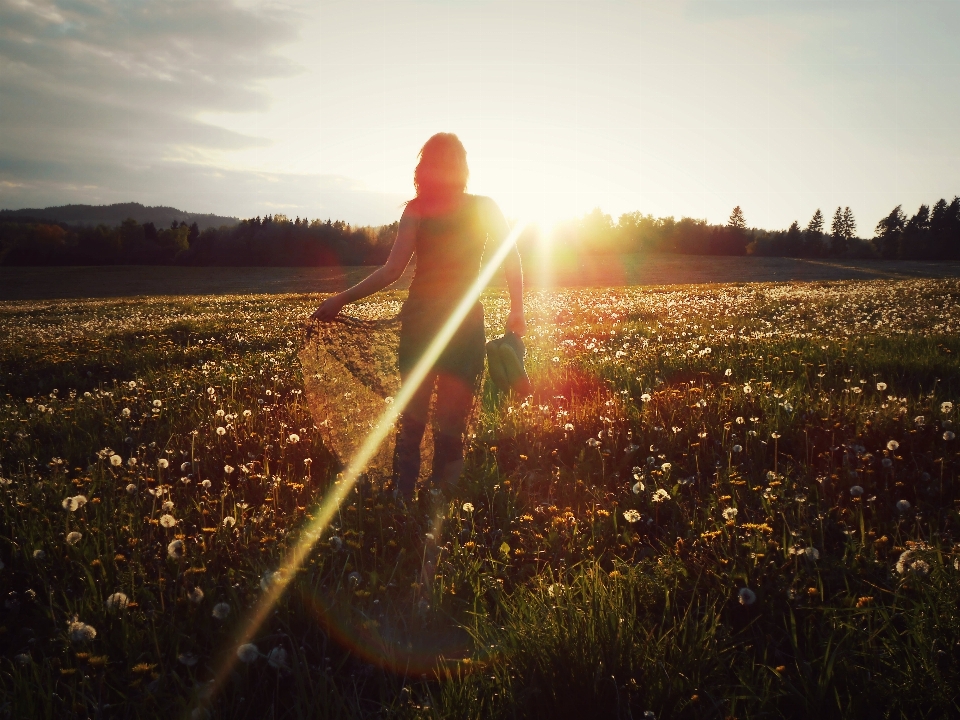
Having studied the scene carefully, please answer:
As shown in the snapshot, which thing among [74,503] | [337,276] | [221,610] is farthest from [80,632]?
[337,276]

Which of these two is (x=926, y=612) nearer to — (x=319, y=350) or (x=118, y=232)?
(x=319, y=350)

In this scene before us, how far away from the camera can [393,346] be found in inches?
192

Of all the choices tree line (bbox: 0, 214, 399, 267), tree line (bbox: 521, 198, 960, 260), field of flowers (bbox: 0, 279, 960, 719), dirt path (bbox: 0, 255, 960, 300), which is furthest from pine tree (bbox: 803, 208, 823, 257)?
field of flowers (bbox: 0, 279, 960, 719)

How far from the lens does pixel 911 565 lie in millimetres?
2436

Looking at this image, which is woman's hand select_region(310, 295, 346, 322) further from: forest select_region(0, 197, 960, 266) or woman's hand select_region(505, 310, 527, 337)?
forest select_region(0, 197, 960, 266)

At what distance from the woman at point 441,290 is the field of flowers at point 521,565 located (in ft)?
1.11

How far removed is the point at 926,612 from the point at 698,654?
93 centimetres

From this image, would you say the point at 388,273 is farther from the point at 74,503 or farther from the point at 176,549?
the point at 74,503

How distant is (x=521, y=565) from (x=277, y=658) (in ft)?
4.53

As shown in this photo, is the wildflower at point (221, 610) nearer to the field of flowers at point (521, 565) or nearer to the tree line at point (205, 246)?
the field of flowers at point (521, 565)

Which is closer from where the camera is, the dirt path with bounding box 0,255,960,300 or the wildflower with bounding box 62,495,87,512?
the wildflower with bounding box 62,495,87,512

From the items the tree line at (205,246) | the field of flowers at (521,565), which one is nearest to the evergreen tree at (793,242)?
the tree line at (205,246)

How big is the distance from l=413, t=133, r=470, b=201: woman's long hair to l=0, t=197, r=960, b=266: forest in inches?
3227

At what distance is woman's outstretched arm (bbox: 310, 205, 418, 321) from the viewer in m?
4.37
